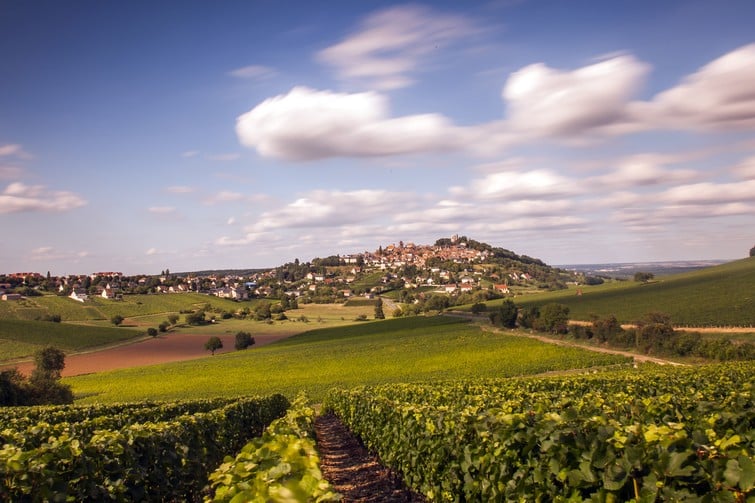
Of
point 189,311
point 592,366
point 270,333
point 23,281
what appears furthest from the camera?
point 23,281

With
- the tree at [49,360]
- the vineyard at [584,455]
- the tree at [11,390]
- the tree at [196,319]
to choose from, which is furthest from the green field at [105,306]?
the vineyard at [584,455]

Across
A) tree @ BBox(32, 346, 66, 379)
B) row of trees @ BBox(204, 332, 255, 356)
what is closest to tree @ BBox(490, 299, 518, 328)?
row of trees @ BBox(204, 332, 255, 356)

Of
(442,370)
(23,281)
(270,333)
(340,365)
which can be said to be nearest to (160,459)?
(442,370)

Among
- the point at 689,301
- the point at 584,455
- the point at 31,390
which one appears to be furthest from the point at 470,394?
the point at 689,301

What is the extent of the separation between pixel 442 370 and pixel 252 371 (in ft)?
75.2

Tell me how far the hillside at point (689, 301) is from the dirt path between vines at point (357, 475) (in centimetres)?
6231

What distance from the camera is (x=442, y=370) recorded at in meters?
50.2

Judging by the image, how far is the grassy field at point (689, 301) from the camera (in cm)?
6869

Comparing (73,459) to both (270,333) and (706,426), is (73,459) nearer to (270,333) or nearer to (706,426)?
(706,426)

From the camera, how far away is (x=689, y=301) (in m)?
83.5

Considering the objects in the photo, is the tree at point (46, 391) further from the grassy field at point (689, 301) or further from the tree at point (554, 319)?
the grassy field at point (689, 301)

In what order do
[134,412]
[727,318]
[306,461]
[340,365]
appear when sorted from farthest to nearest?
[727,318], [340,365], [134,412], [306,461]

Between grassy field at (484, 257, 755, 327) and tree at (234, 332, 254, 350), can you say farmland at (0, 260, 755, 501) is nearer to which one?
grassy field at (484, 257, 755, 327)

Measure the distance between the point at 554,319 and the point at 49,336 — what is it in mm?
82016
